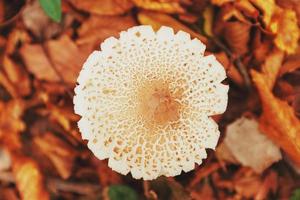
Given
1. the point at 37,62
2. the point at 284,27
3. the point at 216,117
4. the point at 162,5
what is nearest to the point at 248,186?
the point at 216,117

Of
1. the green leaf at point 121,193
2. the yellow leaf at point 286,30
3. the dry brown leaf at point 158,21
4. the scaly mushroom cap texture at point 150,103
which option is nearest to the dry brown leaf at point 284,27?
the yellow leaf at point 286,30

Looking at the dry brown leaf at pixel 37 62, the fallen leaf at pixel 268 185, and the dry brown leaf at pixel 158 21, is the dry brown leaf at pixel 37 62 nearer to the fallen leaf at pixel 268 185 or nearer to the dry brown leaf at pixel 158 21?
the dry brown leaf at pixel 158 21

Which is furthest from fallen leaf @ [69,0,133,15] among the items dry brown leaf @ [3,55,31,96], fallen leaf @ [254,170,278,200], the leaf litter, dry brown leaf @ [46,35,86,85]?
fallen leaf @ [254,170,278,200]

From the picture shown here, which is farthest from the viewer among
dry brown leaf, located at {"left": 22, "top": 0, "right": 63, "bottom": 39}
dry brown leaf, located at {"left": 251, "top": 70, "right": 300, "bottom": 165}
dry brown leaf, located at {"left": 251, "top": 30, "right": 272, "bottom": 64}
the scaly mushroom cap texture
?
dry brown leaf, located at {"left": 22, "top": 0, "right": 63, "bottom": 39}

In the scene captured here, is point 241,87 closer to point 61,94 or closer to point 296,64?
point 296,64

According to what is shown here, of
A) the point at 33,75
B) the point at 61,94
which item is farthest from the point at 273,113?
the point at 33,75

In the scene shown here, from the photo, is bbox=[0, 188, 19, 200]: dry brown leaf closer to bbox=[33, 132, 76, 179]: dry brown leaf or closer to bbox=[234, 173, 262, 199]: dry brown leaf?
bbox=[33, 132, 76, 179]: dry brown leaf
